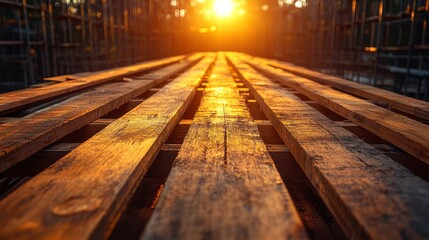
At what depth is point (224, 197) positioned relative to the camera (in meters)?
1.07

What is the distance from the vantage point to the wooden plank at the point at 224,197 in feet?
2.92

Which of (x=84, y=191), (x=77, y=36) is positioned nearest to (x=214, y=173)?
(x=84, y=191)

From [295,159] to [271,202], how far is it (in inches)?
27.1

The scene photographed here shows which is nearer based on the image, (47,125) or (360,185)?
(360,185)

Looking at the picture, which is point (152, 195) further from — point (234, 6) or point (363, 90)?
point (234, 6)

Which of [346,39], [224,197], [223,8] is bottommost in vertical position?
[224,197]

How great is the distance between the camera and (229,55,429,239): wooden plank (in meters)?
0.92

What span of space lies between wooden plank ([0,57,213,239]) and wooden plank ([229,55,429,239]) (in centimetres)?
68

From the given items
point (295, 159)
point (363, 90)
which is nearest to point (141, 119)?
point (295, 159)

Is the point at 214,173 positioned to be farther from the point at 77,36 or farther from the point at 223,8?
the point at 223,8

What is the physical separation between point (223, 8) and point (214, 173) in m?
25.5

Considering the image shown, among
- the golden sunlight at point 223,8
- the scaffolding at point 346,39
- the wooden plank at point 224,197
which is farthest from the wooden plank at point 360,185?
the golden sunlight at point 223,8

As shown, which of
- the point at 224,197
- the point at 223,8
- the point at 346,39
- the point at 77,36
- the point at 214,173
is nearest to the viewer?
the point at 224,197

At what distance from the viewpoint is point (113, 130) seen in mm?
1909
